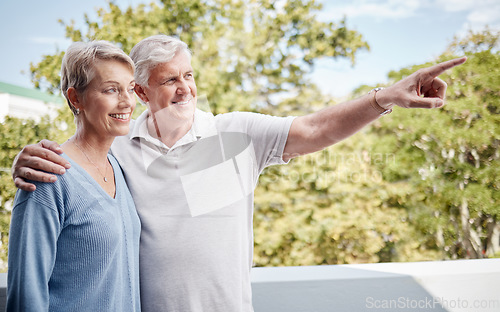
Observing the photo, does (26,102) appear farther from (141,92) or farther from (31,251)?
(31,251)

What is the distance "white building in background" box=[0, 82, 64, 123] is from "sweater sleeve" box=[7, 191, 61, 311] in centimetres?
418

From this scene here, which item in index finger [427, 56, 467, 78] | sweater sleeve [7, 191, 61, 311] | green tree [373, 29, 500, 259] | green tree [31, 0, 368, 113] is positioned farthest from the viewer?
green tree [31, 0, 368, 113]

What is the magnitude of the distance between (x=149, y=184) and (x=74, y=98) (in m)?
0.30

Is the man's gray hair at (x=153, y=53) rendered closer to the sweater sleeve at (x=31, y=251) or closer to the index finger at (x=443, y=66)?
the sweater sleeve at (x=31, y=251)

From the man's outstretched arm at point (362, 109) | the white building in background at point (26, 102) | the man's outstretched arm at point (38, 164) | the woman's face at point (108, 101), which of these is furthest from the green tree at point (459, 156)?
the man's outstretched arm at point (38, 164)

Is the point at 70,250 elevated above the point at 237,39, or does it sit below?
below

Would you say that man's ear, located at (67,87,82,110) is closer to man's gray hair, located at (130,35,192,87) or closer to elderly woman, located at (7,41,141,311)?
elderly woman, located at (7,41,141,311)

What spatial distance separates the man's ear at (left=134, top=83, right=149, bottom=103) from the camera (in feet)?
4.38

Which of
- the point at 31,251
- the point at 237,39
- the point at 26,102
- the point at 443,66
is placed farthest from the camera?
the point at 237,39

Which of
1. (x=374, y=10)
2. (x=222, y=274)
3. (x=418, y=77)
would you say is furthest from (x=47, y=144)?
(x=374, y=10)

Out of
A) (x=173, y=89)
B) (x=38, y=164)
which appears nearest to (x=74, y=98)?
(x=38, y=164)

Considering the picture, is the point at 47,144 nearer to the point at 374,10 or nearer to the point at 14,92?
the point at 14,92

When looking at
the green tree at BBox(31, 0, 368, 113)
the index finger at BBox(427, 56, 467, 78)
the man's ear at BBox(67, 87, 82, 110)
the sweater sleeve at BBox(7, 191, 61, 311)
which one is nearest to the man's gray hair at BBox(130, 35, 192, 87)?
the man's ear at BBox(67, 87, 82, 110)

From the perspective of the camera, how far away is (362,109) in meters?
1.17
